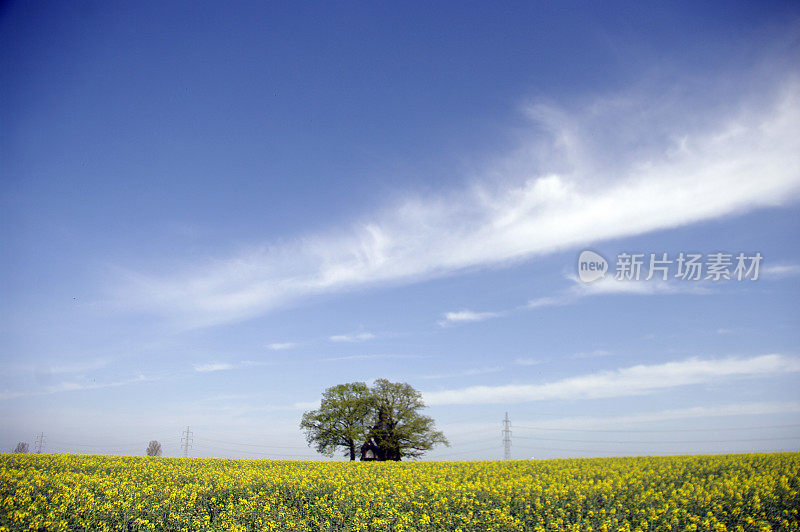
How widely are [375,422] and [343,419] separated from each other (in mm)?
3317

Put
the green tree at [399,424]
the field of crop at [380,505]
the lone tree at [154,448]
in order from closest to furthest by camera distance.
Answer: the field of crop at [380,505]
the green tree at [399,424]
the lone tree at [154,448]

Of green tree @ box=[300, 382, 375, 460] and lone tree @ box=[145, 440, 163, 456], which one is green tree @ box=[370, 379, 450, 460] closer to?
green tree @ box=[300, 382, 375, 460]

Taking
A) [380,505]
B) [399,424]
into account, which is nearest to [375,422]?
[399,424]

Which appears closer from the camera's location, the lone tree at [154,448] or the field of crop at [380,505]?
the field of crop at [380,505]

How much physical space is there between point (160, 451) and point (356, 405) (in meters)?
78.3

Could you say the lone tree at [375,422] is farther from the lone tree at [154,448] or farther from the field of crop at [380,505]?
the lone tree at [154,448]

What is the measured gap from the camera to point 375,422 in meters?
47.6

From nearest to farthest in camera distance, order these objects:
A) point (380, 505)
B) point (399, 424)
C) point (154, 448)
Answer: point (380, 505)
point (399, 424)
point (154, 448)

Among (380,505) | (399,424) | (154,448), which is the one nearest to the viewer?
(380,505)

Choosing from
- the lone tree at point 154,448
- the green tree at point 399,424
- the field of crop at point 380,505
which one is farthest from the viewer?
the lone tree at point 154,448

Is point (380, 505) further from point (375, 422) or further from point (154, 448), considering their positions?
point (154, 448)

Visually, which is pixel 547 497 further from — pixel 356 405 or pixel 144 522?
pixel 356 405

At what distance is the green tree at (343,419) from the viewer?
47344mm

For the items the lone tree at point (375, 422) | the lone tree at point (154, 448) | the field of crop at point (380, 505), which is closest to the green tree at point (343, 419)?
the lone tree at point (375, 422)
